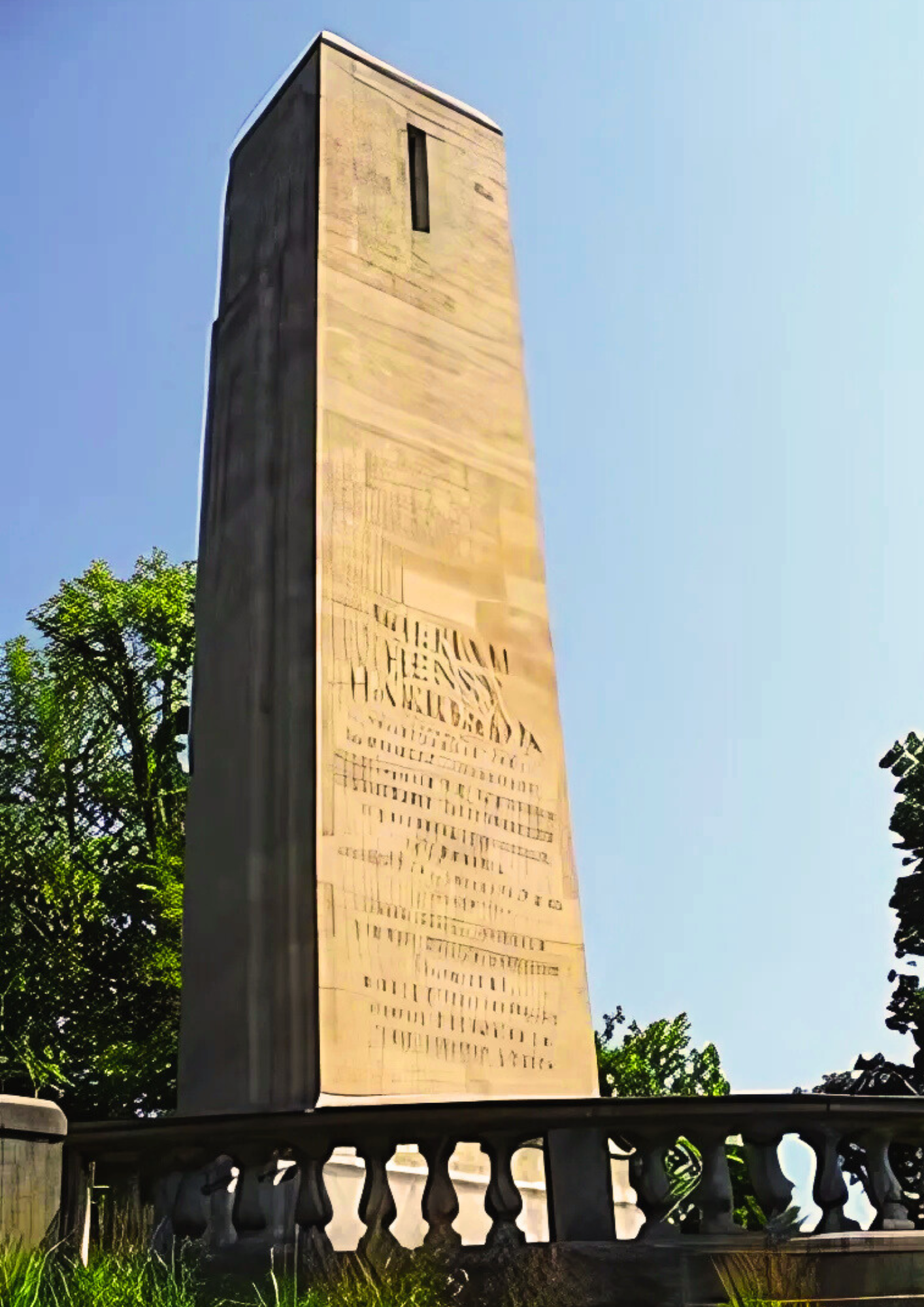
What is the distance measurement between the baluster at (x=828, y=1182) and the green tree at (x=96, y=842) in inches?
657

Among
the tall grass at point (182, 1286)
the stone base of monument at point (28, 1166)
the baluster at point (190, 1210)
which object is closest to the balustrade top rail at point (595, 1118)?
the baluster at point (190, 1210)

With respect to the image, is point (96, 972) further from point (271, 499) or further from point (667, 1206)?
point (667, 1206)

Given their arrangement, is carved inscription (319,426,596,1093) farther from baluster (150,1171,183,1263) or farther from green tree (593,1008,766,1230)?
green tree (593,1008,766,1230)

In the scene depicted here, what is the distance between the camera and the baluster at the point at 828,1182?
7.42m

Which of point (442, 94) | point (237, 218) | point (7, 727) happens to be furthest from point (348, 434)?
point (7, 727)

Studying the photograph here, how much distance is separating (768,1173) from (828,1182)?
282 mm

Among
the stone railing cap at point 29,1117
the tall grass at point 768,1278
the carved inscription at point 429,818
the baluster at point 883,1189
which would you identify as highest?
the carved inscription at point 429,818

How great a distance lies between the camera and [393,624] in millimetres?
12281

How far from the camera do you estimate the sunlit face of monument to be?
11.0m

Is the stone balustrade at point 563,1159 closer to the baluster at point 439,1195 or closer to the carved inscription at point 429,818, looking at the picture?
the baluster at point 439,1195

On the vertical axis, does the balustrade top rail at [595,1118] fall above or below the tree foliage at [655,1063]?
below

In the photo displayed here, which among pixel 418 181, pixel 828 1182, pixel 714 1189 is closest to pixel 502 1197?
pixel 714 1189

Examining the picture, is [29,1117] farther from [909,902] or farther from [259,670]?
[909,902]

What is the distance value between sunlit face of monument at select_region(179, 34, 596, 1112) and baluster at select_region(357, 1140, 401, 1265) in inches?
101
